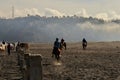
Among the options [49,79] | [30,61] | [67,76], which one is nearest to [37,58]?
[30,61]

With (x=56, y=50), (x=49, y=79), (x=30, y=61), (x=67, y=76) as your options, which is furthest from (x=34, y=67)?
(x=56, y=50)

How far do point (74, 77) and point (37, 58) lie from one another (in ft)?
31.3

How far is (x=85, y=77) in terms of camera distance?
2000cm

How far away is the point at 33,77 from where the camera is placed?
10641 millimetres

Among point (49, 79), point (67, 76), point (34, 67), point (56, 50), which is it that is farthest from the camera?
point (56, 50)

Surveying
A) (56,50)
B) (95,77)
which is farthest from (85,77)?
(56,50)

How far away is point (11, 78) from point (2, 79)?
39cm

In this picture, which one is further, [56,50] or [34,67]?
[56,50]

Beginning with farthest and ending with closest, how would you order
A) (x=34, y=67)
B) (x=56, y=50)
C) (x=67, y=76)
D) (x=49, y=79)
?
(x=56, y=50) → (x=67, y=76) → (x=49, y=79) → (x=34, y=67)

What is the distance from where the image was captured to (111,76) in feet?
65.9

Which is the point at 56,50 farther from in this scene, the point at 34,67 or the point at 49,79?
the point at 34,67

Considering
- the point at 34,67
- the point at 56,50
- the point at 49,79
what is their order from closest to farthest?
1. the point at 34,67
2. the point at 49,79
3. the point at 56,50

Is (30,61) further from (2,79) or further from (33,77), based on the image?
(2,79)

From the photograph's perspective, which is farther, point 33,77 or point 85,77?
point 85,77
